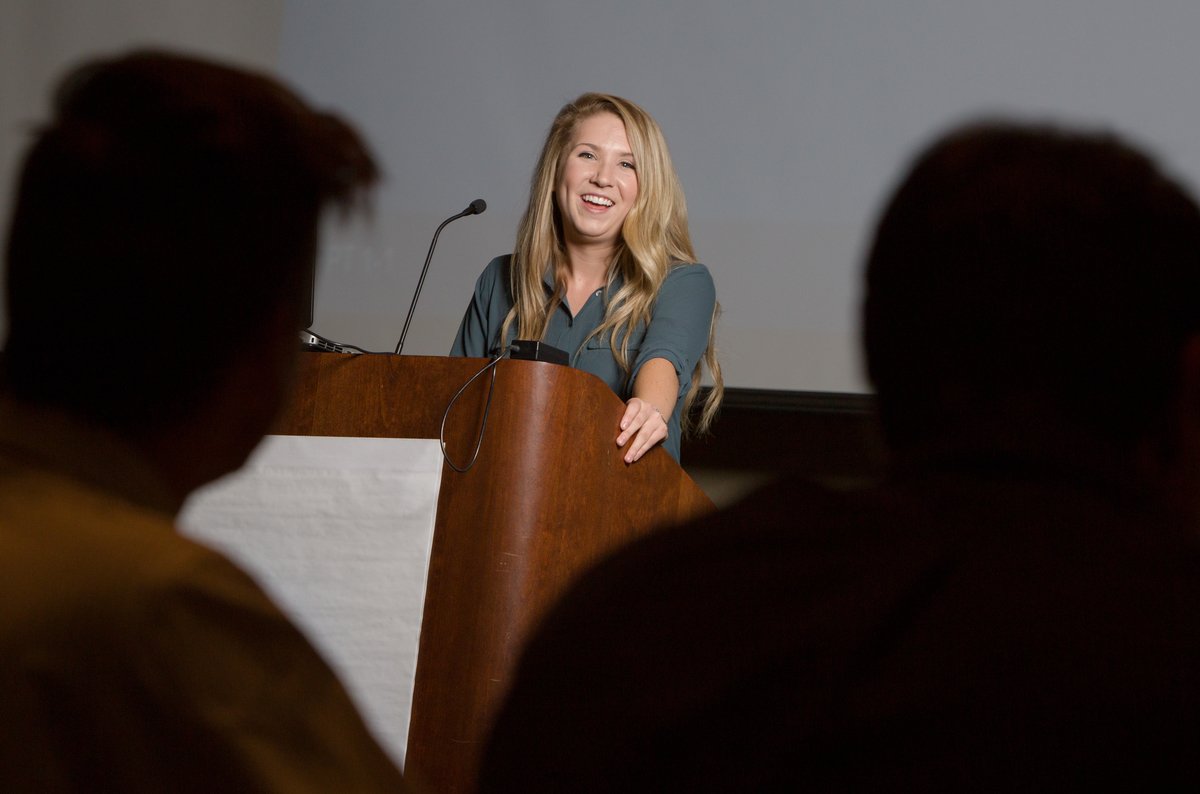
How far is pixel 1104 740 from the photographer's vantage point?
2.00ft

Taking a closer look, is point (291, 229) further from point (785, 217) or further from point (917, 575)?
point (785, 217)

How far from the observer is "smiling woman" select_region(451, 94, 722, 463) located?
8.46 ft

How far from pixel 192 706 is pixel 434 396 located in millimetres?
1332

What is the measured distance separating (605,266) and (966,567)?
2.24 metres

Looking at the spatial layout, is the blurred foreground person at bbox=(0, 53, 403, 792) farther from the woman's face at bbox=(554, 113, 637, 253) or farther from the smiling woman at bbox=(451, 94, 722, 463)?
the woman's face at bbox=(554, 113, 637, 253)

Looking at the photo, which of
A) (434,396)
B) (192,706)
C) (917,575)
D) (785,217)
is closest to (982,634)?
(917,575)

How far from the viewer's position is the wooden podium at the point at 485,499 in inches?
69.5

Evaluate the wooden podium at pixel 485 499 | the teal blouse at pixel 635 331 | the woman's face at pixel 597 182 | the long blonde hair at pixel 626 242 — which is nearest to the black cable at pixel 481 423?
the wooden podium at pixel 485 499

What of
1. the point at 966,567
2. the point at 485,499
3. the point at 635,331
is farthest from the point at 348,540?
the point at 966,567

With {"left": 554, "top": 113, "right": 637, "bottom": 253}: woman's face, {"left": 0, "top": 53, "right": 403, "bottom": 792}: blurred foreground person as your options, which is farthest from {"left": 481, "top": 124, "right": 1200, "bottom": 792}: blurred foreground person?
{"left": 554, "top": 113, "right": 637, "bottom": 253}: woman's face

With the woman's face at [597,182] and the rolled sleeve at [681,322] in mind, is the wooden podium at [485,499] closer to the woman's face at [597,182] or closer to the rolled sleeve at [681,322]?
the rolled sleeve at [681,322]

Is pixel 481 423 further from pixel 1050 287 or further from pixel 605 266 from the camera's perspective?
pixel 1050 287

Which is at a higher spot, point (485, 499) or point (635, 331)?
point (635, 331)

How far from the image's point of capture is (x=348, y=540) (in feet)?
6.22
